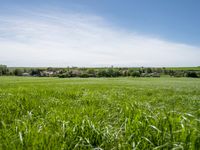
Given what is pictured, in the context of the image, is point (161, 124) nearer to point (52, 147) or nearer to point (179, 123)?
point (179, 123)

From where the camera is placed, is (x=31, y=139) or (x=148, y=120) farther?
(x=148, y=120)

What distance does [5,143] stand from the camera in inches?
160

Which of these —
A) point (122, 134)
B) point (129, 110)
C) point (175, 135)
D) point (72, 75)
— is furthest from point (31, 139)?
point (72, 75)


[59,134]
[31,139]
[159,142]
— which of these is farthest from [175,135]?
[31,139]

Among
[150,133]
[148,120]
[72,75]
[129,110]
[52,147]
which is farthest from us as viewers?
[72,75]

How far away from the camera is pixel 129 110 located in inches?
252

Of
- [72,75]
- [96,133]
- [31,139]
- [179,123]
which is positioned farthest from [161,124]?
[72,75]

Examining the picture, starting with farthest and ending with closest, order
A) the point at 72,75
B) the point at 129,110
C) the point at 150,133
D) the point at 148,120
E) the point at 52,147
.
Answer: the point at 72,75, the point at 129,110, the point at 148,120, the point at 150,133, the point at 52,147

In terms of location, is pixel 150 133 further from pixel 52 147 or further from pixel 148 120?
pixel 52 147

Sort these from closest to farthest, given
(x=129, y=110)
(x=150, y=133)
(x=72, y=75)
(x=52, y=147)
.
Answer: (x=52, y=147)
(x=150, y=133)
(x=129, y=110)
(x=72, y=75)

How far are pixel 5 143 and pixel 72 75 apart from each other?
87.7 metres

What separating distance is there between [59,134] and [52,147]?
21.5 inches

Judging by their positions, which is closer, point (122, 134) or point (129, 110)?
point (122, 134)

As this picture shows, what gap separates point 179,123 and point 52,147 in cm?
202
